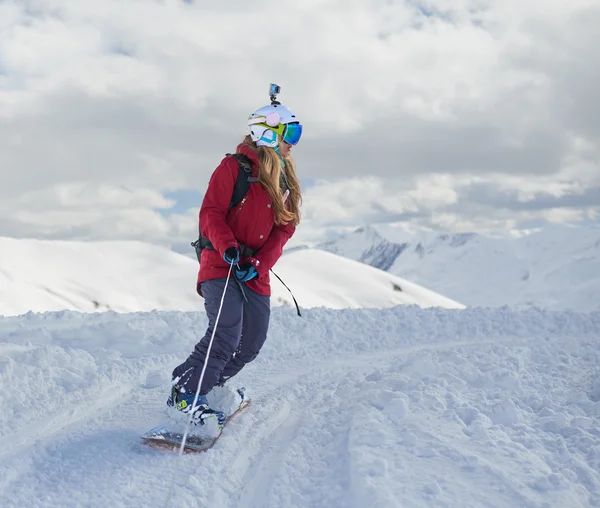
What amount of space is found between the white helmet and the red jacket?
0.17 metres

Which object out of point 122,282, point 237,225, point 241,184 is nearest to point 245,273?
point 237,225

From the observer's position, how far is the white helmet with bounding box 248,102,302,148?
508 cm

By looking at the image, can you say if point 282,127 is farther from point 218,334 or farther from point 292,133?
point 218,334

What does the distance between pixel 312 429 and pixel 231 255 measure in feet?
5.45

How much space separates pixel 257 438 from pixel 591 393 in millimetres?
3762

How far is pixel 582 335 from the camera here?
35.2 feet

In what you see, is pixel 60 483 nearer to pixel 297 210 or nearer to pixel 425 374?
pixel 297 210

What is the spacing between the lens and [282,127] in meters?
5.15

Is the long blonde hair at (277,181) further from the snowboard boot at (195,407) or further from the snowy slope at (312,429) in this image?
the snowy slope at (312,429)

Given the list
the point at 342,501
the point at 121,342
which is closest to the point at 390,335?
the point at 121,342

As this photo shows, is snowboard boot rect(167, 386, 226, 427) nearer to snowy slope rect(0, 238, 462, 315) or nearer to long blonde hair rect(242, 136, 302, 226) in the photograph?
long blonde hair rect(242, 136, 302, 226)

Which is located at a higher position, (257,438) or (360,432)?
(360,432)

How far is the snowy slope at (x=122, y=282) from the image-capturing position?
52.0m

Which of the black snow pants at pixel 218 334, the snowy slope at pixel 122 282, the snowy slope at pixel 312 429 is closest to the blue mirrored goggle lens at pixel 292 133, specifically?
the black snow pants at pixel 218 334
